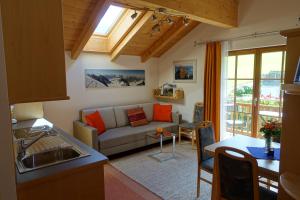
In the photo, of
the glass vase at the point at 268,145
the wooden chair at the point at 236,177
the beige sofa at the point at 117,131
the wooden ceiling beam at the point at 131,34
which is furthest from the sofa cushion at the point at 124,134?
the glass vase at the point at 268,145

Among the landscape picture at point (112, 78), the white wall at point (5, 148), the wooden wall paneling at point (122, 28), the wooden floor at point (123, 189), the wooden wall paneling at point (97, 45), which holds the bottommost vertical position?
the wooden floor at point (123, 189)

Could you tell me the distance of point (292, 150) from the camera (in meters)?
1.35

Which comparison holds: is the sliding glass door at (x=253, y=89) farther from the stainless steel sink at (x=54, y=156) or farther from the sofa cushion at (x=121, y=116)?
the stainless steel sink at (x=54, y=156)

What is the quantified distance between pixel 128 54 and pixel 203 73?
1.81 meters

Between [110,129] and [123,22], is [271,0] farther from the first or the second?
[110,129]

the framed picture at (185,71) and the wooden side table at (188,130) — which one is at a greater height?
the framed picture at (185,71)

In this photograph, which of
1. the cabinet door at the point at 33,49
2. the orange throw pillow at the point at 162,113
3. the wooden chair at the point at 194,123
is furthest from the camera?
the orange throw pillow at the point at 162,113

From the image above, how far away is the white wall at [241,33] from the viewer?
133 inches

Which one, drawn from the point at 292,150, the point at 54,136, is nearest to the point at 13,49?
the point at 54,136

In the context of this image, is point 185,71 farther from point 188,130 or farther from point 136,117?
point 136,117

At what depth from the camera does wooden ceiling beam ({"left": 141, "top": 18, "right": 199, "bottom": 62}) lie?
4.37m

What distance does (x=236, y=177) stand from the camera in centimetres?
178

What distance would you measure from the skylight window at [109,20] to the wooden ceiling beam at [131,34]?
1.21ft

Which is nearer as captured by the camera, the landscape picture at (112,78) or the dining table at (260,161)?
the dining table at (260,161)
